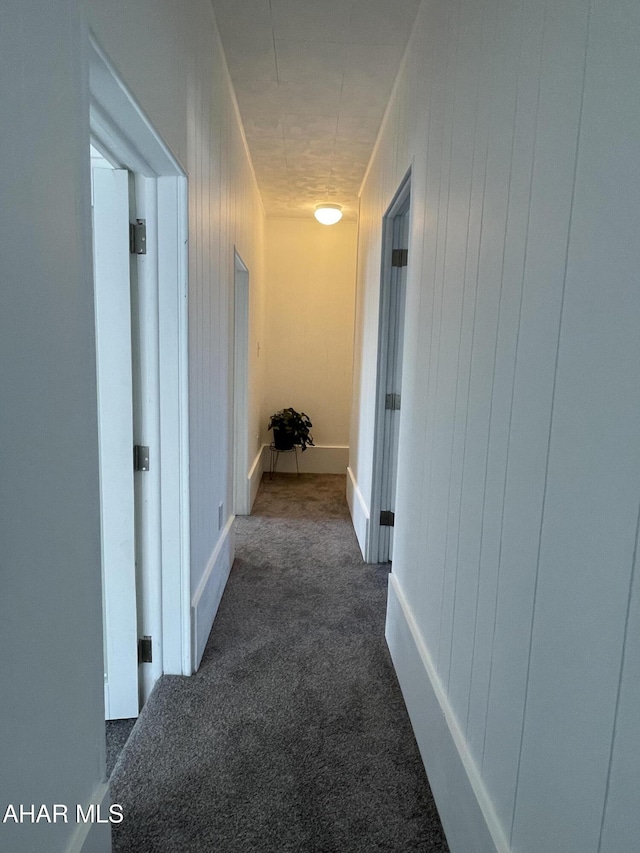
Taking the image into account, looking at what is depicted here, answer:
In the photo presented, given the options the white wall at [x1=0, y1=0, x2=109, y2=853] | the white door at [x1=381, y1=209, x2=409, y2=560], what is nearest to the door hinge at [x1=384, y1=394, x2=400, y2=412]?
the white door at [x1=381, y1=209, x2=409, y2=560]

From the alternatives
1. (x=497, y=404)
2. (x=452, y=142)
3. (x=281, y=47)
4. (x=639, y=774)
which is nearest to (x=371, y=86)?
(x=281, y=47)

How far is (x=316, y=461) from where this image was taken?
18.8 ft

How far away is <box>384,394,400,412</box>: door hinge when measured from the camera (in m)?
3.15

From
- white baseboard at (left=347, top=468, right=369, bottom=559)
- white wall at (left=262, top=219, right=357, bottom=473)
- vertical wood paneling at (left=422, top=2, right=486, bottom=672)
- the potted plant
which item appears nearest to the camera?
vertical wood paneling at (left=422, top=2, right=486, bottom=672)

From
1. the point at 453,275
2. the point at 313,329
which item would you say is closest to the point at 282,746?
the point at 453,275

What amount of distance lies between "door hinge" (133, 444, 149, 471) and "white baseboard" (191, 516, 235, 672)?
591 millimetres

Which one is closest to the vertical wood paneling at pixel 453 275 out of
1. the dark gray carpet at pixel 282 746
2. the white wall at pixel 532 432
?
the white wall at pixel 532 432

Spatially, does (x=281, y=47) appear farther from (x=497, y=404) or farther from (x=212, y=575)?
(x=212, y=575)

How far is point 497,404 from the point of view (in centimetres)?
118

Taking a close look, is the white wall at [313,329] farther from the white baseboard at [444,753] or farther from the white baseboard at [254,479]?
the white baseboard at [444,753]

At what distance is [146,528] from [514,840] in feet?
4.81

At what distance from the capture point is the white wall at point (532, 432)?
728 mm

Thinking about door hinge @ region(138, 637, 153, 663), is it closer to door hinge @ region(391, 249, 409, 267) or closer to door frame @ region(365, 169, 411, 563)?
door frame @ region(365, 169, 411, 563)

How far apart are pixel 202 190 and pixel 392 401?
64.4 inches
